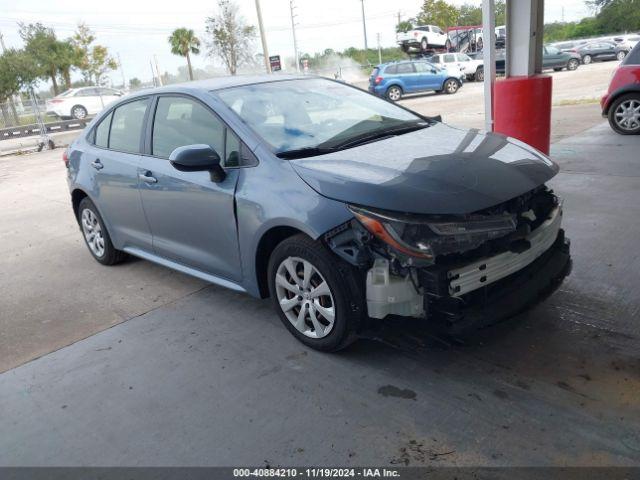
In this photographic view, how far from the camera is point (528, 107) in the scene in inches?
270

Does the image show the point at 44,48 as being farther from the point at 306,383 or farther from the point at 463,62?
the point at 306,383

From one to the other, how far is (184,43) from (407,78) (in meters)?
27.8

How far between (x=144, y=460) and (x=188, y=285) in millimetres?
2244

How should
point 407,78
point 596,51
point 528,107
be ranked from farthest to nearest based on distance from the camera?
point 596,51, point 407,78, point 528,107

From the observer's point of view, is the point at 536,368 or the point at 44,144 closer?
the point at 536,368

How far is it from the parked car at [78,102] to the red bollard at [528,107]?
23.6m

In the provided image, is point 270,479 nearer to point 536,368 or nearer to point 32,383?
point 536,368

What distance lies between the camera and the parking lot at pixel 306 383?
255 centimetres

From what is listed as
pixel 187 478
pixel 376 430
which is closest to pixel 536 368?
pixel 376 430

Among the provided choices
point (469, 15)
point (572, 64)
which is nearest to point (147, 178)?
point (572, 64)

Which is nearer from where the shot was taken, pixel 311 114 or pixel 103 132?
pixel 311 114

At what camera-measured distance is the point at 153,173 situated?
4.14 meters

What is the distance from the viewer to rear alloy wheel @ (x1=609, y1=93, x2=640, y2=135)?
9.18 metres

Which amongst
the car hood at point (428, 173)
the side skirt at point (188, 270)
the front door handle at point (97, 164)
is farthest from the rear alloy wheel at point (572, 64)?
the side skirt at point (188, 270)
